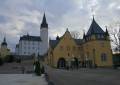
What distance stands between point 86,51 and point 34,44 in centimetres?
6520

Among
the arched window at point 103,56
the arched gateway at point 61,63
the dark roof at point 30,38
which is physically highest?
the dark roof at point 30,38

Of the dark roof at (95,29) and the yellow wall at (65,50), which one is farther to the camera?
the yellow wall at (65,50)

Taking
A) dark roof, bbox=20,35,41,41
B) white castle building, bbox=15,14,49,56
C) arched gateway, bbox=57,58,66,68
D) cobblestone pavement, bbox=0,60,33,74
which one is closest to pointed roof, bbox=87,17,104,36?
arched gateway, bbox=57,58,66,68

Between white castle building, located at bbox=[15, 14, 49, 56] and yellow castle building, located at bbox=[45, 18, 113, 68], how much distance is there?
2068 inches

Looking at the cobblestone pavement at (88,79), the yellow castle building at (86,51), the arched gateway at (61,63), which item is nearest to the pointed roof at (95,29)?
the yellow castle building at (86,51)

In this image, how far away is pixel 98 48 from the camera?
60.6 meters

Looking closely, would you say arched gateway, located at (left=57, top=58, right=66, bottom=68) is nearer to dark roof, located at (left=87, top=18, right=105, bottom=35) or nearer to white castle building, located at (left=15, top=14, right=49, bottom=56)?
dark roof, located at (left=87, top=18, right=105, bottom=35)

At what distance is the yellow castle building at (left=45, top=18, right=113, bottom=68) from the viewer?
198 ft

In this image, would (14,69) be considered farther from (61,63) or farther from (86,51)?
(86,51)

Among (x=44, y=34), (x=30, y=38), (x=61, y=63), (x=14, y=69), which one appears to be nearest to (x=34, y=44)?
(x=30, y=38)

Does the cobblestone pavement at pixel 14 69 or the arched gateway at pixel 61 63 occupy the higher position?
the arched gateway at pixel 61 63

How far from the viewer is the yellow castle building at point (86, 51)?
6041 cm

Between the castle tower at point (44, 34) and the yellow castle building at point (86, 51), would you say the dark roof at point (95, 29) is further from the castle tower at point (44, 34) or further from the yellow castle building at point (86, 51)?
the castle tower at point (44, 34)

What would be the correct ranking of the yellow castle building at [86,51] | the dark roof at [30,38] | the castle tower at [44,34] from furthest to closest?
the dark roof at [30,38]
the castle tower at [44,34]
the yellow castle building at [86,51]
